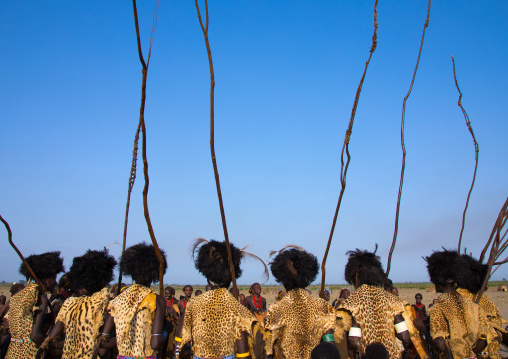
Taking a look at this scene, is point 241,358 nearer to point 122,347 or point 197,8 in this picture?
point 122,347

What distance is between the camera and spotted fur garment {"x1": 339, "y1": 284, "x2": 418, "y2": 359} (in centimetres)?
520

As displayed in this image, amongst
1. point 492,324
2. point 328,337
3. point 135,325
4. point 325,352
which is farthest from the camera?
point 492,324

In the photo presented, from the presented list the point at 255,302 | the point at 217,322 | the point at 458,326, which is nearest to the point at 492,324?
the point at 458,326

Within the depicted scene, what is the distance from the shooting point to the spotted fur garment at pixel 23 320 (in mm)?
5891

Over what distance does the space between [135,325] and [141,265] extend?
0.80 metres

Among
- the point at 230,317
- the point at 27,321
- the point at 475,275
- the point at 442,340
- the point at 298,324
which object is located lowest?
the point at 442,340

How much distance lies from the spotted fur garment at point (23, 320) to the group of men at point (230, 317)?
0.01 m

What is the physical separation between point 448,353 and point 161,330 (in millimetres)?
3827

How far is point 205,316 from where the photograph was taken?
5.23 meters

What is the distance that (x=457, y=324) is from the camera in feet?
19.4

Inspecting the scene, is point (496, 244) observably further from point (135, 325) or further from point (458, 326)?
point (135, 325)

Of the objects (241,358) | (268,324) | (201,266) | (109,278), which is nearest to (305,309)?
(268,324)

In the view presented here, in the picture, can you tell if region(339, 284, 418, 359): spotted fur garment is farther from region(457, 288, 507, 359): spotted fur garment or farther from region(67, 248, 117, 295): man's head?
region(67, 248, 117, 295): man's head

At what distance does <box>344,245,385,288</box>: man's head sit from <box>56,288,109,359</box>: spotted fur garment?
329 cm
